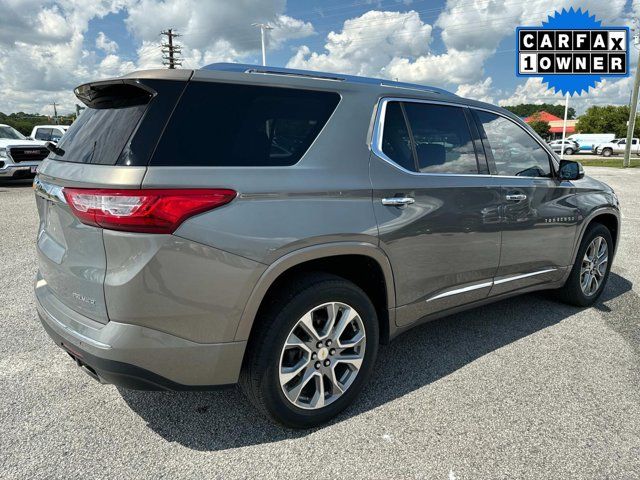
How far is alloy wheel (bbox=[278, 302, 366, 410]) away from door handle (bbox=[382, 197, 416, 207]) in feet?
2.04

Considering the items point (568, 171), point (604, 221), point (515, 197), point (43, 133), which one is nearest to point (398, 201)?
point (515, 197)

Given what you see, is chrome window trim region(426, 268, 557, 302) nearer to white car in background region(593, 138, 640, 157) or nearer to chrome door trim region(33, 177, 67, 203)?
chrome door trim region(33, 177, 67, 203)

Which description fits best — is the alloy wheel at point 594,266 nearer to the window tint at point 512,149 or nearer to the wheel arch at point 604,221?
the wheel arch at point 604,221

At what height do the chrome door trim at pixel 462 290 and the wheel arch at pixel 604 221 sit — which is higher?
the wheel arch at pixel 604 221

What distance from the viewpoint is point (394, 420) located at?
261 cm

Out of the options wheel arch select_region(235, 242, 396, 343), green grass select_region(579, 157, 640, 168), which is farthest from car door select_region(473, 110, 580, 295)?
green grass select_region(579, 157, 640, 168)

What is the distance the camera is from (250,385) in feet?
7.63

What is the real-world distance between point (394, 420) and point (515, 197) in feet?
6.14

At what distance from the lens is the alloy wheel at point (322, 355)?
2412 millimetres

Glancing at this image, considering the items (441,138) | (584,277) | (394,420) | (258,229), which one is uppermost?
(441,138)

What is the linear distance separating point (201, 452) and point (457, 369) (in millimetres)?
1767

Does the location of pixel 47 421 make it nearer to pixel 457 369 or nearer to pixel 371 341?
pixel 371 341

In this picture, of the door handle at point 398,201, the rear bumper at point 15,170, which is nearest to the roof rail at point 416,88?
the door handle at point 398,201

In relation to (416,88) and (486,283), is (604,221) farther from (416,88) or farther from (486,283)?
(416,88)
